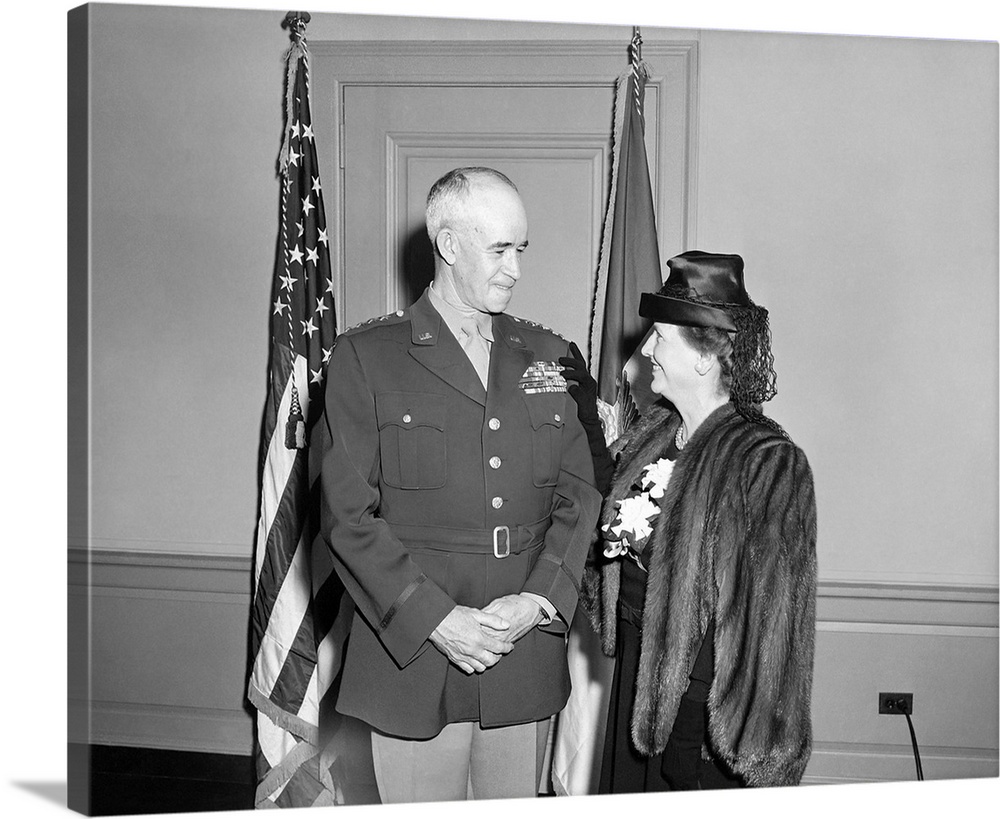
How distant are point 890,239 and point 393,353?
1590mm

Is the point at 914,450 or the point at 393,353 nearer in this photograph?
the point at 393,353

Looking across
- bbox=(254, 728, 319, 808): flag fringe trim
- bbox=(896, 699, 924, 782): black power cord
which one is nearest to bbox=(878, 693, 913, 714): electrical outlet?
bbox=(896, 699, 924, 782): black power cord

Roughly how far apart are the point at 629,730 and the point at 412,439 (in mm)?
863

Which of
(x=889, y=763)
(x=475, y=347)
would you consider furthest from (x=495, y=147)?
(x=889, y=763)

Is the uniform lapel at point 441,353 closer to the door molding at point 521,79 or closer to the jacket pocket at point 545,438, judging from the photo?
the jacket pocket at point 545,438

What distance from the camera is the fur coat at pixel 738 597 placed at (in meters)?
2.75

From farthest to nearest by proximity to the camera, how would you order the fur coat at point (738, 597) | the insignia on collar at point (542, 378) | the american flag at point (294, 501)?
the american flag at point (294, 501), the insignia on collar at point (542, 378), the fur coat at point (738, 597)

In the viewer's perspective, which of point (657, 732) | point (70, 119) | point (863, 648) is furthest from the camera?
point (863, 648)

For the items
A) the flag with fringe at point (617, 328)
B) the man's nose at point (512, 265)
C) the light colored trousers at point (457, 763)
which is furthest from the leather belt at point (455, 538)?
the flag with fringe at point (617, 328)

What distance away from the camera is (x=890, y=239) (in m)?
3.67

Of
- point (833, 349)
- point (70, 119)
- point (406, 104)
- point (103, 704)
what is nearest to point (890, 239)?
point (833, 349)

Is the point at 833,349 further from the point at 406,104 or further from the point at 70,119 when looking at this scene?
the point at 70,119

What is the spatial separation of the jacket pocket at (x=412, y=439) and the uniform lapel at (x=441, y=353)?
0.07 metres

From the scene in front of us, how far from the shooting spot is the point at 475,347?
9.73 ft
